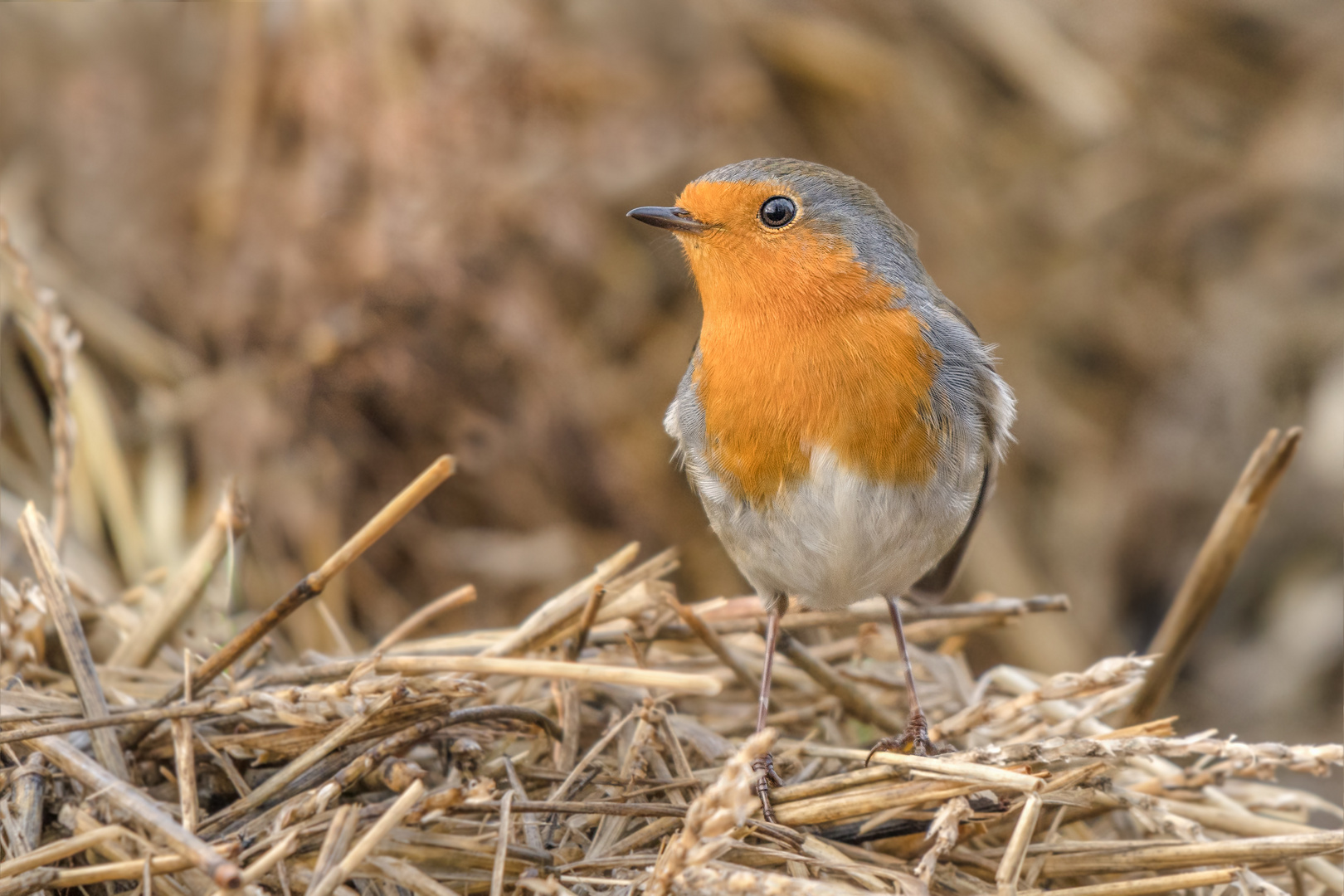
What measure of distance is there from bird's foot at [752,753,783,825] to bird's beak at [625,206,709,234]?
Result: 1.15m

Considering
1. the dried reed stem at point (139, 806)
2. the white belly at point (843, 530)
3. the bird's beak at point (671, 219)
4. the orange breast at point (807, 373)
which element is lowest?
the dried reed stem at point (139, 806)

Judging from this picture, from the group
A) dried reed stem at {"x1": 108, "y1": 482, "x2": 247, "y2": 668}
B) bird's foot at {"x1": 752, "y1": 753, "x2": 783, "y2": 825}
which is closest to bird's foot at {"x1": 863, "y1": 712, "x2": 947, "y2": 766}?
bird's foot at {"x1": 752, "y1": 753, "x2": 783, "y2": 825}

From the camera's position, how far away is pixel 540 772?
2.43 metres

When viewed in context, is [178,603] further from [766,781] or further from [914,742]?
[914,742]

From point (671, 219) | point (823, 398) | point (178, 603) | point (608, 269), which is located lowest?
point (178, 603)

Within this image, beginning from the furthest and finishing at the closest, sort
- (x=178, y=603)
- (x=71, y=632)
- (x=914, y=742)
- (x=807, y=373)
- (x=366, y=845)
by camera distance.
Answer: (x=178, y=603)
(x=914, y=742)
(x=807, y=373)
(x=71, y=632)
(x=366, y=845)

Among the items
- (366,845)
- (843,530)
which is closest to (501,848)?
(366,845)

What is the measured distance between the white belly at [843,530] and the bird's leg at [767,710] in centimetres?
12

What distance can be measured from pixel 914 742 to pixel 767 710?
0.39 meters

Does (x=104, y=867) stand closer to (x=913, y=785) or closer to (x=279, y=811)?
(x=279, y=811)

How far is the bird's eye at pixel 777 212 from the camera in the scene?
106 inches

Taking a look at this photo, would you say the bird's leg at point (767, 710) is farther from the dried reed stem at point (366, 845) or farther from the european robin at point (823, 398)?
the dried reed stem at point (366, 845)

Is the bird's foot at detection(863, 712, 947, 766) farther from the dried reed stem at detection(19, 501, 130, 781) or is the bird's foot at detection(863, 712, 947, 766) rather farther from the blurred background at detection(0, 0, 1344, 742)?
the blurred background at detection(0, 0, 1344, 742)

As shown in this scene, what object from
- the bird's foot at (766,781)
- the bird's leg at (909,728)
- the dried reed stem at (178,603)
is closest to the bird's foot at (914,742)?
the bird's leg at (909,728)
